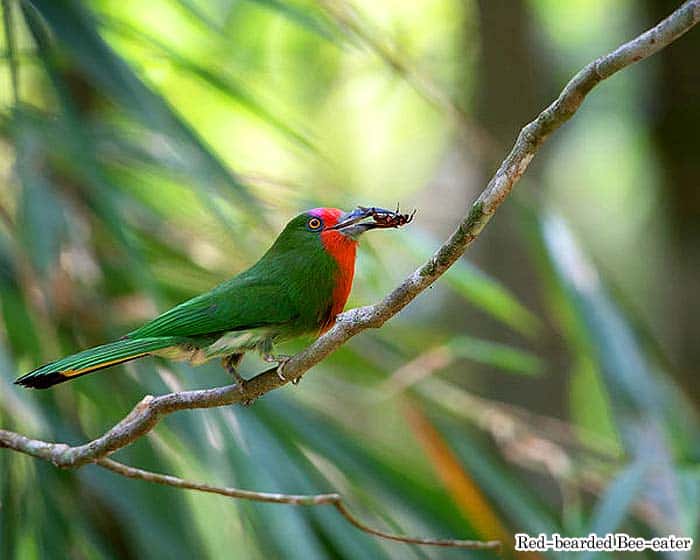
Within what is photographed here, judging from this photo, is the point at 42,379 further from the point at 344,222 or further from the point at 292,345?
the point at 292,345

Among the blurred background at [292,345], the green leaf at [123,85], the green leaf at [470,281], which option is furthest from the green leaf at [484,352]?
the green leaf at [123,85]

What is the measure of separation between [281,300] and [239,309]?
0.24 ft

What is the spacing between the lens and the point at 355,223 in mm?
1747

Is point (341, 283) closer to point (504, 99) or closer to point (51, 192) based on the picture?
point (51, 192)

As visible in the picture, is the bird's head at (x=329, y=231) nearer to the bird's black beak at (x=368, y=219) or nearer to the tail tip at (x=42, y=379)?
the bird's black beak at (x=368, y=219)

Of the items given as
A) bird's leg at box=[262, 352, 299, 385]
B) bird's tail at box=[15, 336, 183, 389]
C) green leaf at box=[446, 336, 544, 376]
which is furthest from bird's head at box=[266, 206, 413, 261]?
green leaf at box=[446, 336, 544, 376]

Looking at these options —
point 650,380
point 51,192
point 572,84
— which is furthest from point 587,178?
point 572,84

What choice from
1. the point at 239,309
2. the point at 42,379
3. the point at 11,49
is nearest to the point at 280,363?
the point at 239,309

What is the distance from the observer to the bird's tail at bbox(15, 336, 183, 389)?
1.46m

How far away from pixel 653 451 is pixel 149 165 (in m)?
1.72

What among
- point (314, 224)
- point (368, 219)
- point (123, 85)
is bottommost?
point (368, 219)

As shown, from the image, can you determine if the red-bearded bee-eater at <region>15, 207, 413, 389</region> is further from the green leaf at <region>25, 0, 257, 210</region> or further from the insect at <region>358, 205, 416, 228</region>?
the green leaf at <region>25, 0, 257, 210</region>

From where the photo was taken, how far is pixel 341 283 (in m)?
1.83

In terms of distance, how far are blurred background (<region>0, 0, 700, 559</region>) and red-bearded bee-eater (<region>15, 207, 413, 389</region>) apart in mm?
510
